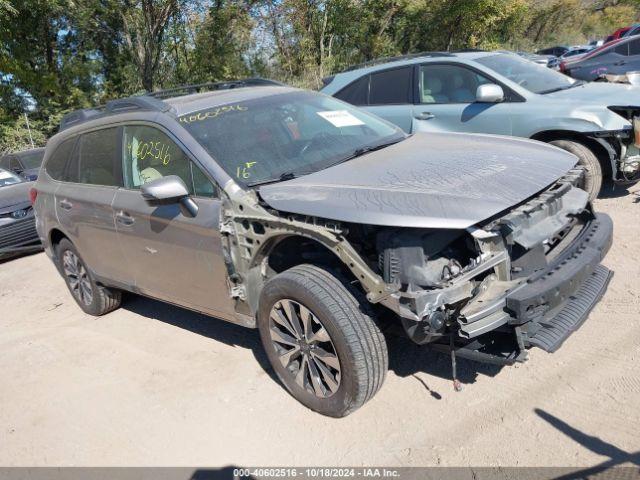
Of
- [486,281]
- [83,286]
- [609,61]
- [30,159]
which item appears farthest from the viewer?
[609,61]


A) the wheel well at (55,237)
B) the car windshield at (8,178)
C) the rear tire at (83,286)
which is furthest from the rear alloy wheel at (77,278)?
the car windshield at (8,178)

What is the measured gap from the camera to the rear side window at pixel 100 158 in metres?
4.24

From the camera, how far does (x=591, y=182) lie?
219 inches

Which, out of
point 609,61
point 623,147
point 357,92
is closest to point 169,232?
point 357,92

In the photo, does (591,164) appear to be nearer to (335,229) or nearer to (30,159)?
(335,229)

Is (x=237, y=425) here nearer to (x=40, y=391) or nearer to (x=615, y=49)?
(x=40, y=391)

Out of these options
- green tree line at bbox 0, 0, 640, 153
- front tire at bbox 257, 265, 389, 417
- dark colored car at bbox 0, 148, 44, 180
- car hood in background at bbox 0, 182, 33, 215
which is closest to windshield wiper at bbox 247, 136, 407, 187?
front tire at bbox 257, 265, 389, 417

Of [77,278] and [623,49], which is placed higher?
[623,49]

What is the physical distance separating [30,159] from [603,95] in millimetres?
10537

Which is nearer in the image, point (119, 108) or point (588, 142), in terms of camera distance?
point (119, 108)

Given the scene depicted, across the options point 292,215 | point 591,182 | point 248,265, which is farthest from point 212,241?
point 591,182

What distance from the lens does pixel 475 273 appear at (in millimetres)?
2686

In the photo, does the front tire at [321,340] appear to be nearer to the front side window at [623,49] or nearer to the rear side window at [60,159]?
the rear side window at [60,159]

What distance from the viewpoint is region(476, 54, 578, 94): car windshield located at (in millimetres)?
6375
